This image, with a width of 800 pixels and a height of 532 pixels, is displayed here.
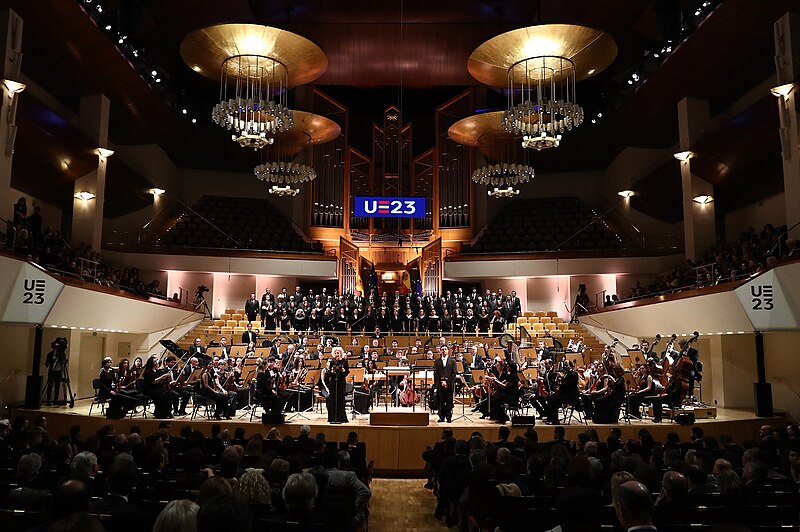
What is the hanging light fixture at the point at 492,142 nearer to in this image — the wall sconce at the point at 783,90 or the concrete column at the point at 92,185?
the wall sconce at the point at 783,90

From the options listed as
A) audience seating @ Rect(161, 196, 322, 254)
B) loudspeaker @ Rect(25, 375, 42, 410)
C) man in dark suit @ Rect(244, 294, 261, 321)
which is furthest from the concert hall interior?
loudspeaker @ Rect(25, 375, 42, 410)

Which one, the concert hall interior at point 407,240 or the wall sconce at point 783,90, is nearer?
the concert hall interior at point 407,240

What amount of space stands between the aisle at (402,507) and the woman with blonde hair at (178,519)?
4.03 meters

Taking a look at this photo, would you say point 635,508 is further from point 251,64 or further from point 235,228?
point 235,228

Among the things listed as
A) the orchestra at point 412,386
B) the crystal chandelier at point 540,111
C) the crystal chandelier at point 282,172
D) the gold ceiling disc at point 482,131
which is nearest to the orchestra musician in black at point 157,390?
the orchestra at point 412,386

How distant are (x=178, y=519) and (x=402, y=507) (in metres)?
5.11

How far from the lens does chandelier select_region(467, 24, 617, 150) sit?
11.1 m

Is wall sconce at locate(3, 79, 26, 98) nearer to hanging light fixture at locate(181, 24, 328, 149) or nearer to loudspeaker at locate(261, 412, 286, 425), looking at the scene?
hanging light fixture at locate(181, 24, 328, 149)

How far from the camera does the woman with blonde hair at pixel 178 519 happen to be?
7.60 ft

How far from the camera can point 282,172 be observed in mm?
14836

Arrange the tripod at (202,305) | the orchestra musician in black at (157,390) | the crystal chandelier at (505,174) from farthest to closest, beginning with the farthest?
the tripod at (202,305) → the crystal chandelier at (505,174) → the orchestra musician in black at (157,390)

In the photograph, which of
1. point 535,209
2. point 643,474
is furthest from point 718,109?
point 643,474

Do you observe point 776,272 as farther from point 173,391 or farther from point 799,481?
point 173,391

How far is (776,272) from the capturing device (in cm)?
987
